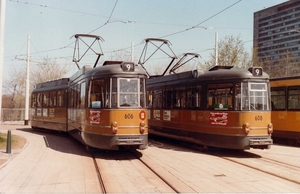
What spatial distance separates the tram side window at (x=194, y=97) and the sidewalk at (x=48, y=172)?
4.46m

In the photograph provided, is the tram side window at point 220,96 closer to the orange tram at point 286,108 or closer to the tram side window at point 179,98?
the tram side window at point 179,98

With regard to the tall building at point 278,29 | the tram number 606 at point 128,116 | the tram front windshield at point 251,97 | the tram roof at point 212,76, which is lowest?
the tram number 606 at point 128,116

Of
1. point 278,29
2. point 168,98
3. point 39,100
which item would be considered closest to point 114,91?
point 168,98

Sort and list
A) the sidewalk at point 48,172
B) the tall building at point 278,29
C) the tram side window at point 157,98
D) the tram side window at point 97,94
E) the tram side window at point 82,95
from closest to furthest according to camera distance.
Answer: the sidewalk at point 48,172
the tram side window at point 97,94
the tram side window at point 82,95
the tram side window at point 157,98
the tall building at point 278,29

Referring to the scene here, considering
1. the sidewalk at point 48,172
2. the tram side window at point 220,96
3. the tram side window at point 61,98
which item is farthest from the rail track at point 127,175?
the tram side window at point 61,98

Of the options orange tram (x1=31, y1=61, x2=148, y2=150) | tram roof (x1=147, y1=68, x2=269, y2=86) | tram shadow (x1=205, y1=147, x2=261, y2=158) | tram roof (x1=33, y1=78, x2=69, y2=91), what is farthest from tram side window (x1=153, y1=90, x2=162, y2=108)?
orange tram (x1=31, y1=61, x2=148, y2=150)

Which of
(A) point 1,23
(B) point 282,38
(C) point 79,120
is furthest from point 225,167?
(B) point 282,38

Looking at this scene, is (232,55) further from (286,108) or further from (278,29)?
(278,29)

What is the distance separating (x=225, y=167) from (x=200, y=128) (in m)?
3.31

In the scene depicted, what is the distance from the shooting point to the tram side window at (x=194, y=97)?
1298cm

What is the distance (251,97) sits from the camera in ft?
38.4

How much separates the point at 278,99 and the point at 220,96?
5.10 m

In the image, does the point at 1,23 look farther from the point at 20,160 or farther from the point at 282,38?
the point at 282,38

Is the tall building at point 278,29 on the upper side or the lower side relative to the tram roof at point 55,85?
upper
